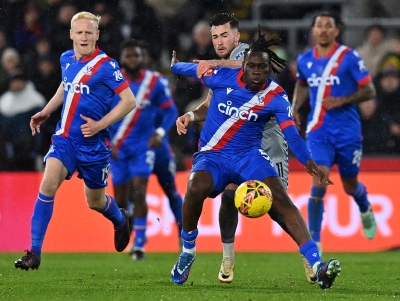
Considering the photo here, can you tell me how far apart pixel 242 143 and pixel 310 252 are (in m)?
1.10

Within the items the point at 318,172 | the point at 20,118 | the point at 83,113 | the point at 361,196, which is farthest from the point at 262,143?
the point at 20,118

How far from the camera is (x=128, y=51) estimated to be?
37.0 feet

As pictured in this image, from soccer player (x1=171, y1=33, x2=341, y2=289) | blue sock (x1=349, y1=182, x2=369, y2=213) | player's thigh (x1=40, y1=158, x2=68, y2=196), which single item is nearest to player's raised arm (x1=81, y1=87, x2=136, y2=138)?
player's thigh (x1=40, y1=158, x2=68, y2=196)

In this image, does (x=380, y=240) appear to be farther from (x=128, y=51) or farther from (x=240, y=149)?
(x=240, y=149)

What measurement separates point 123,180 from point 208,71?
12.7 ft

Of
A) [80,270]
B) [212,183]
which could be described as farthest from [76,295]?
[80,270]

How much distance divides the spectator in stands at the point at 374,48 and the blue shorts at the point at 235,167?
647cm

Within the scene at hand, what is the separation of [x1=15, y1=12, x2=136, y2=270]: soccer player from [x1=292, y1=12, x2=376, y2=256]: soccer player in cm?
250

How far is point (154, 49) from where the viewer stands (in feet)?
47.3

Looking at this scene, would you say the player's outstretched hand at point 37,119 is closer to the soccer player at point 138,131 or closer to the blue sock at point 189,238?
the blue sock at point 189,238

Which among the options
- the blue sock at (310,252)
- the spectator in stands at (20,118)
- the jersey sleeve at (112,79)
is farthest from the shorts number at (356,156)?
the spectator in stands at (20,118)

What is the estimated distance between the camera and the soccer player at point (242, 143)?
7.33 m

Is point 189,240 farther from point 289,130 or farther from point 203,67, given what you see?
point 203,67

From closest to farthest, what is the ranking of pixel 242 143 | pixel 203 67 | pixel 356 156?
pixel 242 143, pixel 203 67, pixel 356 156
